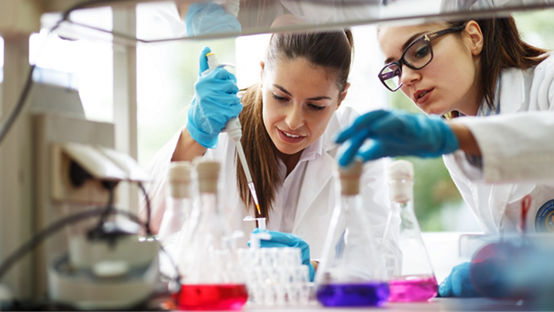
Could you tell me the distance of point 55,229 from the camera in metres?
0.91

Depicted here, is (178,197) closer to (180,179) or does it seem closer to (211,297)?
(180,179)

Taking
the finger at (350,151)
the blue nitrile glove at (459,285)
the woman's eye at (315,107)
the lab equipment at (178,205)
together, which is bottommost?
the blue nitrile glove at (459,285)

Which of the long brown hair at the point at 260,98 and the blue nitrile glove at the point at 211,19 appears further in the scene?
the long brown hair at the point at 260,98

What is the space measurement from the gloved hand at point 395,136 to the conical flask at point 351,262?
59 mm

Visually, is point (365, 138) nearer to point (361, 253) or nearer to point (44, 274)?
point (361, 253)

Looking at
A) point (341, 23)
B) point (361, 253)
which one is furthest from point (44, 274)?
point (341, 23)

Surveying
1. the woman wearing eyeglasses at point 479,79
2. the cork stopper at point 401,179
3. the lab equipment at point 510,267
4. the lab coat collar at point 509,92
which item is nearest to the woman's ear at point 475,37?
the woman wearing eyeglasses at point 479,79

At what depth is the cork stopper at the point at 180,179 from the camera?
1.04 metres

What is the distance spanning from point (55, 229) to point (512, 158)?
82 centimetres

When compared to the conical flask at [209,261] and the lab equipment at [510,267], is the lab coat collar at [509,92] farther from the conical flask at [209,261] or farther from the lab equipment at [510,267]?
the conical flask at [209,261]

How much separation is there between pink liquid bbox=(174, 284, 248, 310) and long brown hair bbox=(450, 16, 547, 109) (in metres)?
1.39

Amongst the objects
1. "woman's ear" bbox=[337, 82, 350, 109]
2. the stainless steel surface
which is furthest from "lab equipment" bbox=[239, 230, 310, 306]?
"woman's ear" bbox=[337, 82, 350, 109]

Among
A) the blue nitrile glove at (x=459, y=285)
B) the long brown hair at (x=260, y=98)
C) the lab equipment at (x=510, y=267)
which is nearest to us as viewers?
the lab equipment at (x=510, y=267)

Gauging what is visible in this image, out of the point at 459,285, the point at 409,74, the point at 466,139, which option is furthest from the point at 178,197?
the point at 409,74
